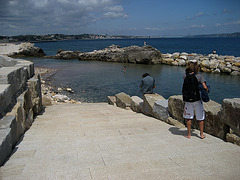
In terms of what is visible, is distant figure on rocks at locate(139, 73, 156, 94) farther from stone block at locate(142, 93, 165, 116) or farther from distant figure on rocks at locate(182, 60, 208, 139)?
distant figure on rocks at locate(182, 60, 208, 139)

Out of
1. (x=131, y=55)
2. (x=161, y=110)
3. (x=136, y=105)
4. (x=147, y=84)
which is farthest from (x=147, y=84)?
(x=131, y=55)

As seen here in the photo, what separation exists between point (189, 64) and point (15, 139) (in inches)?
156

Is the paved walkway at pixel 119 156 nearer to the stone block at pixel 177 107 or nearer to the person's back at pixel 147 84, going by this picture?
the stone block at pixel 177 107

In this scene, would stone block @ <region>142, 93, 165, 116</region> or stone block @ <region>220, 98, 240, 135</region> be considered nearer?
stone block @ <region>220, 98, 240, 135</region>

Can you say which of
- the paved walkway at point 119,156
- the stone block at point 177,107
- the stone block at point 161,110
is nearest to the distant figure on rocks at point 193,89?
the paved walkway at point 119,156

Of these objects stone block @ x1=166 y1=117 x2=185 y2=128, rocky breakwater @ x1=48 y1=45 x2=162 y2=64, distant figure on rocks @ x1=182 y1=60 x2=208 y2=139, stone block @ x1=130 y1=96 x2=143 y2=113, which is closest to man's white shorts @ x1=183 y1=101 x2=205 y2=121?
distant figure on rocks @ x1=182 y1=60 x2=208 y2=139

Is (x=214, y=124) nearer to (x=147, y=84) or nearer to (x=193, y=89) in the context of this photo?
(x=193, y=89)

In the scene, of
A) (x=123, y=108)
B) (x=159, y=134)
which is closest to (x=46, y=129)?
(x=159, y=134)

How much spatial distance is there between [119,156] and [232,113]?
2.50 metres

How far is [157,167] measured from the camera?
3.33m

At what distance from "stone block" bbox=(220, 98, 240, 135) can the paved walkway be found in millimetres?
418

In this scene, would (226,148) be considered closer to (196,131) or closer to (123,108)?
(196,131)

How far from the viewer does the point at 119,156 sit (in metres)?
3.76

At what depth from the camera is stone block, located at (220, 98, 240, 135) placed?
14.2ft
